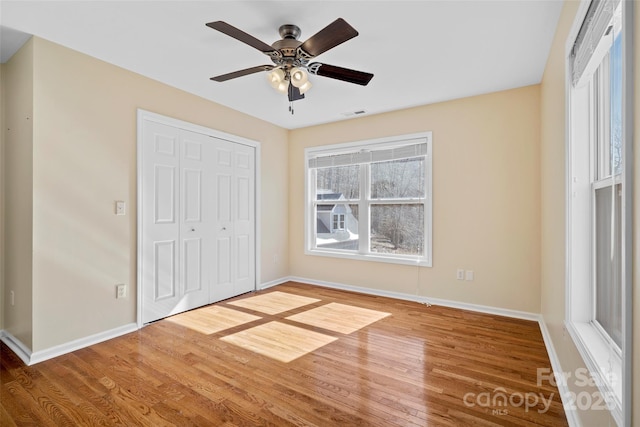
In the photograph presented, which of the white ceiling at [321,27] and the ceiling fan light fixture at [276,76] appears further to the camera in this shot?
the ceiling fan light fixture at [276,76]

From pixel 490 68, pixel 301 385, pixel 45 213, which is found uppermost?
pixel 490 68

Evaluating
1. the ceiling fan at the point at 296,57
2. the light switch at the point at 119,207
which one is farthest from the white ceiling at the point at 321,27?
the light switch at the point at 119,207

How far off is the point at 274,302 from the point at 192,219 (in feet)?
4.73

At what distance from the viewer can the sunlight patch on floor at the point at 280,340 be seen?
258 centimetres

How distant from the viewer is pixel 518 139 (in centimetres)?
339

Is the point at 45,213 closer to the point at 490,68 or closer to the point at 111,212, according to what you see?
the point at 111,212

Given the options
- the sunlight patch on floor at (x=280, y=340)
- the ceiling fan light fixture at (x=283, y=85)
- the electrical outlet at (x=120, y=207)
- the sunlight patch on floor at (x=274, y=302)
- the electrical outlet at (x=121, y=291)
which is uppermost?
the ceiling fan light fixture at (x=283, y=85)

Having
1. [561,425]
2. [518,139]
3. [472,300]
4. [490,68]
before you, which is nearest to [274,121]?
[490,68]

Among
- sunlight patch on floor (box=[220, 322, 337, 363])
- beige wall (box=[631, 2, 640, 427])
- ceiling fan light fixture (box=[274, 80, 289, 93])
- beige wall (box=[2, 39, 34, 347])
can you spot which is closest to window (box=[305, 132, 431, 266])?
sunlight patch on floor (box=[220, 322, 337, 363])

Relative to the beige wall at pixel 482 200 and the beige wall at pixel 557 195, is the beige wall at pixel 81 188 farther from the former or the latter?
the beige wall at pixel 557 195

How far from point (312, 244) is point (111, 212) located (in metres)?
2.85

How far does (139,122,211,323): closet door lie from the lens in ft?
10.6

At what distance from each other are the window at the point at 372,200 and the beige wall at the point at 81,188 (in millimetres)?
2527

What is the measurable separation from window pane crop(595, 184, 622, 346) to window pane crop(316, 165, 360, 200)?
312 centimetres
